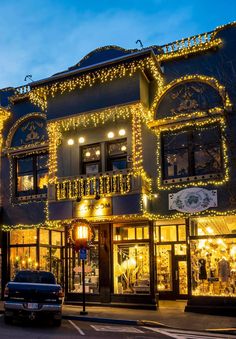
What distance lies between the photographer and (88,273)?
792 inches

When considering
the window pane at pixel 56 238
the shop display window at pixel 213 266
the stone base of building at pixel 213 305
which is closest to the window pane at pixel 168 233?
the shop display window at pixel 213 266

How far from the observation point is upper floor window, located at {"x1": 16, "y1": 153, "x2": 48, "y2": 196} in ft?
72.0

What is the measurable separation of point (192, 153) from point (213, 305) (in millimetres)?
5809

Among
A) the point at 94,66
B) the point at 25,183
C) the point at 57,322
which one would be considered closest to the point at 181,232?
the point at 25,183

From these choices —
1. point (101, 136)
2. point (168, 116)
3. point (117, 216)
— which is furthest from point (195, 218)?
point (101, 136)

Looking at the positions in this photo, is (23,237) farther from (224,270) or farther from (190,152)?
(224,270)

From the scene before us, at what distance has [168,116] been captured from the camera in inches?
747

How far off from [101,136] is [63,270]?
22.2 ft

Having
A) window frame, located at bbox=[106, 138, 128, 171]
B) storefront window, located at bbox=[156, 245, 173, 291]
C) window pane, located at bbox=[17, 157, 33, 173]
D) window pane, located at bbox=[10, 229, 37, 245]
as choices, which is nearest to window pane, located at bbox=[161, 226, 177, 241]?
storefront window, located at bbox=[156, 245, 173, 291]

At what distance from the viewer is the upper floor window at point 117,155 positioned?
2002 centimetres

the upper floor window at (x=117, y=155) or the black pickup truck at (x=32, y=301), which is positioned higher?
the upper floor window at (x=117, y=155)

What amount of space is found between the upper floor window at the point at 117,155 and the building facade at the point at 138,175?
0.05m

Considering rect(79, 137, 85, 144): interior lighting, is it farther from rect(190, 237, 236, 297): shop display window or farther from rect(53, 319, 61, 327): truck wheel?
rect(53, 319, 61, 327): truck wheel

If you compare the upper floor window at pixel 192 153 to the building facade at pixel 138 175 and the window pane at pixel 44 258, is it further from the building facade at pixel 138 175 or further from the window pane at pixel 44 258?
the window pane at pixel 44 258
